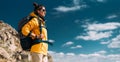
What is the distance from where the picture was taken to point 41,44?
536 inches

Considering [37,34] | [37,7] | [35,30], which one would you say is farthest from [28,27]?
[37,7]

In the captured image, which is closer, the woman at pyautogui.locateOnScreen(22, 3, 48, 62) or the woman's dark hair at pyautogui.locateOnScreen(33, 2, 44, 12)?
the woman at pyautogui.locateOnScreen(22, 3, 48, 62)

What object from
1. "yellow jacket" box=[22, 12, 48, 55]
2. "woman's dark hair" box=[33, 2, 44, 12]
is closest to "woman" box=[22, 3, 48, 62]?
"yellow jacket" box=[22, 12, 48, 55]

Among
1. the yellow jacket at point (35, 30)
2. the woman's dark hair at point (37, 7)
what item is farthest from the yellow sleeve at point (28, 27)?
the woman's dark hair at point (37, 7)

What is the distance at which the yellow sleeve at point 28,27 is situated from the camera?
13414mm

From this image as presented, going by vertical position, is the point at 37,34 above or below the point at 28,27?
below

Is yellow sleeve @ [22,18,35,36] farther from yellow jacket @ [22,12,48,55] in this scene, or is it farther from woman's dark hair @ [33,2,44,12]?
woman's dark hair @ [33,2,44,12]

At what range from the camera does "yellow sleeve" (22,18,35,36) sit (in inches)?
528

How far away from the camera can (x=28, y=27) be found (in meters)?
13.5

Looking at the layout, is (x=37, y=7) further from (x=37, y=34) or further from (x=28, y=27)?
(x=37, y=34)

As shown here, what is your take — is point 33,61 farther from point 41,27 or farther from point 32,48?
point 41,27

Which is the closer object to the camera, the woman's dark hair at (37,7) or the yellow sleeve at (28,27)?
the yellow sleeve at (28,27)

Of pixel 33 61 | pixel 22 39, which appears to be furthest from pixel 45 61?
pixel 22 39

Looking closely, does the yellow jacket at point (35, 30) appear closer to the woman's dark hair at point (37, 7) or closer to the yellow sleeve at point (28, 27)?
the yellow sleeve at point (28, 27)
